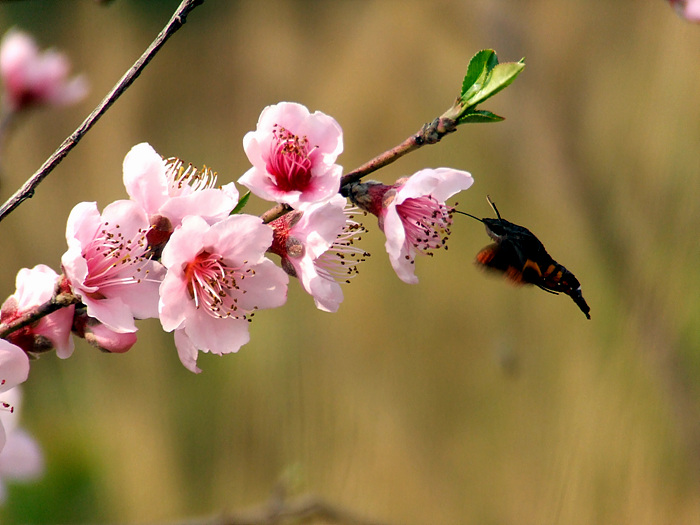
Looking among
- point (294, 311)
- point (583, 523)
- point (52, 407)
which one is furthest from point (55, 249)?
point (583, 523)

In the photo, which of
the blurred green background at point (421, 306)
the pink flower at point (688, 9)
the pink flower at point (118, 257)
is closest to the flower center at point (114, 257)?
the pink flower at point (118, 257)

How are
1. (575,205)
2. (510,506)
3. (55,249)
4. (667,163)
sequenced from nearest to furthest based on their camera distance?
(667,163), (510,506), (575,205), (55,249)

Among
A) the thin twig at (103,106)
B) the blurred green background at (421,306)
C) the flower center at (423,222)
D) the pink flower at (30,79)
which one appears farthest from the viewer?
the blurred green background at (421,306)

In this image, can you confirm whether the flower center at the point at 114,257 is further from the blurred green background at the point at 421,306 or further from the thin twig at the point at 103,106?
the blurred green background at the point at 421,306

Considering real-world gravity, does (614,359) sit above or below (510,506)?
above

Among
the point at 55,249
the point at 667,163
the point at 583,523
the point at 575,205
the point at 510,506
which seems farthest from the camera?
the point at 55,249

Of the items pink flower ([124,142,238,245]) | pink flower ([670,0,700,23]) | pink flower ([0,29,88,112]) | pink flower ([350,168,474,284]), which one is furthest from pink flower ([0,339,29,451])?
pink flower ([0,29,88,112])

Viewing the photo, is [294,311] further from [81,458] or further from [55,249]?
[55,249]
